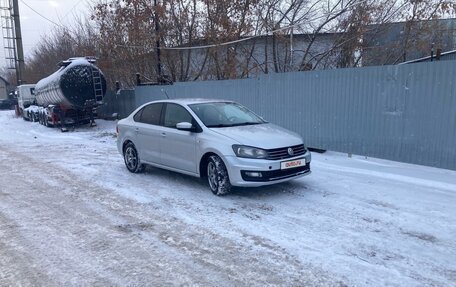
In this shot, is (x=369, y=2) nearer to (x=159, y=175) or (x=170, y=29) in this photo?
(x=170, y=29)

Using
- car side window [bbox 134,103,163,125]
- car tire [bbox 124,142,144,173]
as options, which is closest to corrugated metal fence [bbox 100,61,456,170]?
car side window [bbox 134,103,163,125]

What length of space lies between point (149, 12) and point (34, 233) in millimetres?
17200

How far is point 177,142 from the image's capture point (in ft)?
24.1

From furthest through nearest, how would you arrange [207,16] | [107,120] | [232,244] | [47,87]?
[107,120] < [47,87] < [207,16] < [232,244]

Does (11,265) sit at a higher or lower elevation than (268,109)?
lower

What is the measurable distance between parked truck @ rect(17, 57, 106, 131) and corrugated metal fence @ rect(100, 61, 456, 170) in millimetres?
10862

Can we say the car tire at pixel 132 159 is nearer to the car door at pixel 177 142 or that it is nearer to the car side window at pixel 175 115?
the car door at pixel 177 142

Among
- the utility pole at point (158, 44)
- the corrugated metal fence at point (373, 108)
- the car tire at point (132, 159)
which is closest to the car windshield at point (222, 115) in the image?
the car tire at point (132, 159)

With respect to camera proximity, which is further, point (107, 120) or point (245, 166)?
point (107, 120)

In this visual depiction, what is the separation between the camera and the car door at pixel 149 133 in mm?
7891

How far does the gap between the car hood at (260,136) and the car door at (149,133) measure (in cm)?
152

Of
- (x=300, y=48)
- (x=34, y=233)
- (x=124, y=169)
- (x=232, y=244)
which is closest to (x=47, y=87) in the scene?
(x=300, y=48)

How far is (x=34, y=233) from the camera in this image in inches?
205

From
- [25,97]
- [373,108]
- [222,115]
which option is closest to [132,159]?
[222,115]
